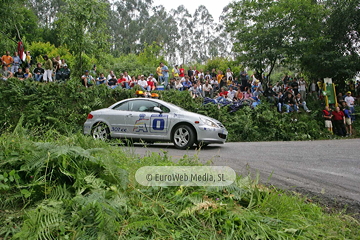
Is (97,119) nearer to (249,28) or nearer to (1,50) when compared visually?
(1,50)

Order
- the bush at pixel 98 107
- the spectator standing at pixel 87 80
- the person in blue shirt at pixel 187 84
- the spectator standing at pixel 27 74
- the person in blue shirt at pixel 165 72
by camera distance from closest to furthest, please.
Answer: the bush at pixel 98 107 → the spectator standing at pixel 27 74 → the spectator standing at pixel 87 80 → the person in blue shirt at pixel 187 84 → the person in blue shirt at pixel 165 72

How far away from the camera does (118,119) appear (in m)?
11.7

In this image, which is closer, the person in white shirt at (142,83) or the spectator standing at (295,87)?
the person in white shirt at (142,83)

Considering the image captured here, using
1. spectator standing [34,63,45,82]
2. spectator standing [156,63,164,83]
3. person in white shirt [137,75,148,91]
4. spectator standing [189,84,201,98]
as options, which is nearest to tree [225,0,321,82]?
spectator standing [189,84,201,98]

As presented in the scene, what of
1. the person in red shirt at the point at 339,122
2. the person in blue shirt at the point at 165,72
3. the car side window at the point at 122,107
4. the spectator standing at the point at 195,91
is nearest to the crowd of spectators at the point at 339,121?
the person in red shirt at the point at 339,122

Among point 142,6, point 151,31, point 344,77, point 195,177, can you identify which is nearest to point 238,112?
point 344,77

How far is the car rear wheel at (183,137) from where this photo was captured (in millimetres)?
10820

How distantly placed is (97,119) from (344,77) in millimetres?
21433

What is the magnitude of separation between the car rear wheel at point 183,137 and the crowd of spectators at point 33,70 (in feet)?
31.9

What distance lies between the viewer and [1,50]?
21359 mm

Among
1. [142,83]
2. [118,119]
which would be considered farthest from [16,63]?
[118,119]

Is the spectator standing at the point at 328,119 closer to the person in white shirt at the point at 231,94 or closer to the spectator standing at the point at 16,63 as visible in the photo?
the person in white shirt at the point at 231,94

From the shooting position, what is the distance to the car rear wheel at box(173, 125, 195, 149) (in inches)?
426

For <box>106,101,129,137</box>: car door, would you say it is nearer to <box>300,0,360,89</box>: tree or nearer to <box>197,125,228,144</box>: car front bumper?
<box>197,125,228,144</box>: car front bumper
